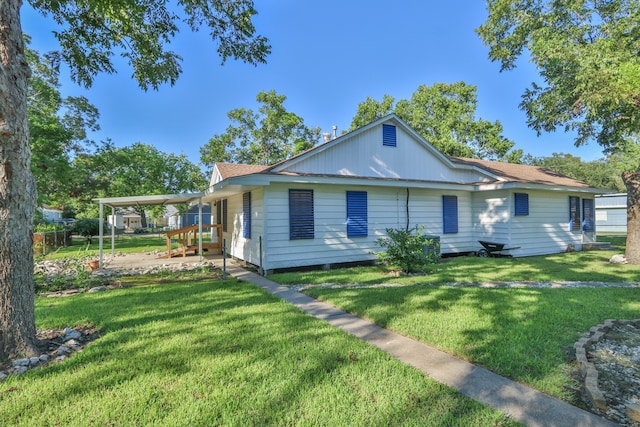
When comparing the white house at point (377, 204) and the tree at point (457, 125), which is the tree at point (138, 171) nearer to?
the white house at point (377, 204)

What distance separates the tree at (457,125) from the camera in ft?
91.4

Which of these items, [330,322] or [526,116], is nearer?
[330,322]

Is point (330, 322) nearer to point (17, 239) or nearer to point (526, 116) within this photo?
point (17, 239)

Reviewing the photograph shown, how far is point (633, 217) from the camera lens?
9852mm

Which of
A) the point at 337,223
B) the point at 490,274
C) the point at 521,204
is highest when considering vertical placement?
the point at 521,204

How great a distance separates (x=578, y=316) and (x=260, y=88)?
105 feet

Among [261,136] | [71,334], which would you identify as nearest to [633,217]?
[71,334]

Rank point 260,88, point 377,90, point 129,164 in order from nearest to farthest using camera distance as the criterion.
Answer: point 129,164, point 377,90, point 260,88

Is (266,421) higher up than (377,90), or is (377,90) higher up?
(377,90)

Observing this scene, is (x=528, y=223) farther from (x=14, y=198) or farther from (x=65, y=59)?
(x=65, y=59)

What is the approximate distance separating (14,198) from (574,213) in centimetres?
1747

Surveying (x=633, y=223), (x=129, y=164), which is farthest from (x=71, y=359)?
(x=129, y=164)

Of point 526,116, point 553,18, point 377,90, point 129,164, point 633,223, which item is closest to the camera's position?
point 633,223

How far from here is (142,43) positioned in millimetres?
6305
